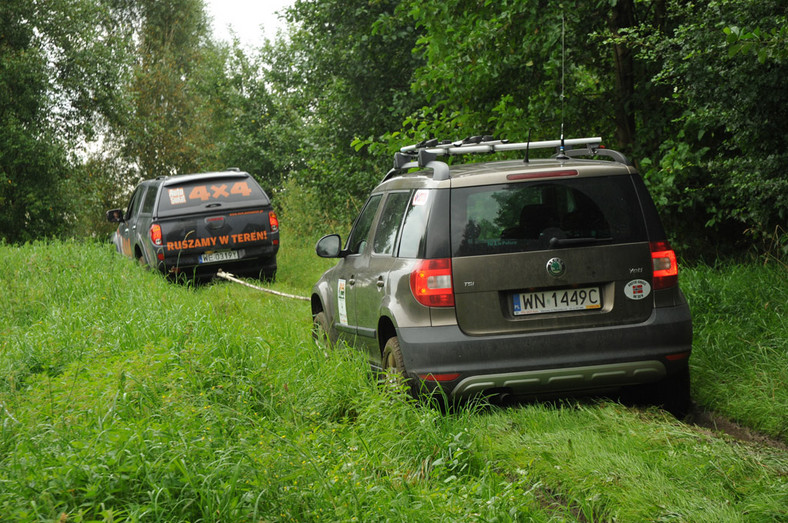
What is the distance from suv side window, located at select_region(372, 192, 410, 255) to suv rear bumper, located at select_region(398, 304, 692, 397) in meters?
0.96

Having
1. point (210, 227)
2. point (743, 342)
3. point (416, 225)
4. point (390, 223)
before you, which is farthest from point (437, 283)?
point (210, 227)

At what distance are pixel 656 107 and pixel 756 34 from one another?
5313 millimetres

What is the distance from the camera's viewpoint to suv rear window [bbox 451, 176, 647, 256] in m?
5.34

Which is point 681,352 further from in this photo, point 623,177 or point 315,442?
point 315,442

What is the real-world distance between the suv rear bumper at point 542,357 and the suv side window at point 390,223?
0.96 metres

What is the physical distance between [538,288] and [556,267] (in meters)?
0.17

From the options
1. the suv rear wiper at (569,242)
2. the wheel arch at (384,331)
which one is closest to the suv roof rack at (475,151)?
the suv rear wiper at (569,242)

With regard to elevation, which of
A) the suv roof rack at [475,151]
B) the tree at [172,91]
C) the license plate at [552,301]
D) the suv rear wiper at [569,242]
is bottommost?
the license plate at [552,301]

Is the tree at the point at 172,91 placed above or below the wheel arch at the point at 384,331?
above

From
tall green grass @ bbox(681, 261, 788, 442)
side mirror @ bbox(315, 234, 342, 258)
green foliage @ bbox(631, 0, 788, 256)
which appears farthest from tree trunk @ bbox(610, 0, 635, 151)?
side mirror @ bbox(315, 234, 342, 258)

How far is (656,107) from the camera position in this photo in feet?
36.0

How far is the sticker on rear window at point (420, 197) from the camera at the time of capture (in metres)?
5.55

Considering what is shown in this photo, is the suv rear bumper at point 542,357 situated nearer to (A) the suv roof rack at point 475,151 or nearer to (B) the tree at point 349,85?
(A) the suv roof rack at point 475,151

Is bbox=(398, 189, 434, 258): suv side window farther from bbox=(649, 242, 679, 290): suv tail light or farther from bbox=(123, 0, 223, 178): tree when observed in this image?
bbox=(123, 0, 223, 178): tree
